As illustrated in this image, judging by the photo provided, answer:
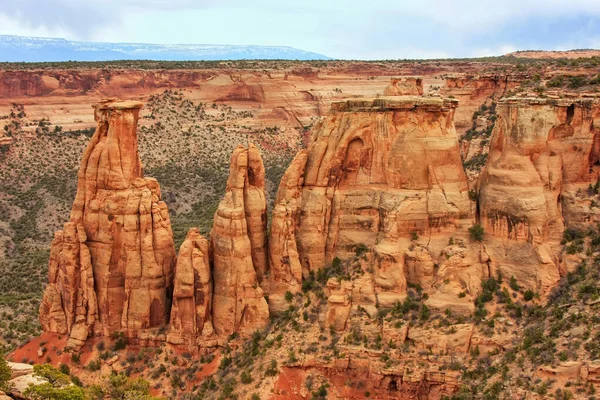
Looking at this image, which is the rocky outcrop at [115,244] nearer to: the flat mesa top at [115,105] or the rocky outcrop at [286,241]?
the flat mesa top at [115,105]

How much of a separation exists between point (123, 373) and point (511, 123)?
23533 millimetres

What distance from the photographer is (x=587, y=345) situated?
3234 centimetres

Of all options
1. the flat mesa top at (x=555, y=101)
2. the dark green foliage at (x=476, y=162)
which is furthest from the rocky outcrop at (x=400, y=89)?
the dark green foliage at (x=476, y=162)

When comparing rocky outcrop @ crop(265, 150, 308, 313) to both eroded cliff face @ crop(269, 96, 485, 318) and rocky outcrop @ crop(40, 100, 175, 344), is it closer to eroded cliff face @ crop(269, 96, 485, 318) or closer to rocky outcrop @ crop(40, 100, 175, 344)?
eroded cliff face @ crop(269, 96, 485, 318)

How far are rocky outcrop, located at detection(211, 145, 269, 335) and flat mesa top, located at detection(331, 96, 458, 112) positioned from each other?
5.81 m

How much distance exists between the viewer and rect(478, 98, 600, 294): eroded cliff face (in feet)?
122

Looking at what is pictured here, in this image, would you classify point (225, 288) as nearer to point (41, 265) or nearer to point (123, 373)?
point (123, 373)

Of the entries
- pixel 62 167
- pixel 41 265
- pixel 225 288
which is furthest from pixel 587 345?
pixel 62 167

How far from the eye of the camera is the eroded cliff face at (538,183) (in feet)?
122

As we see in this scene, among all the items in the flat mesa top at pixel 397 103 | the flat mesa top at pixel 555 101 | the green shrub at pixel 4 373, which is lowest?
the green shrub at pixel 4 373

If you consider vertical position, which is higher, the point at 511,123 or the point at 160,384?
the point at 511,123

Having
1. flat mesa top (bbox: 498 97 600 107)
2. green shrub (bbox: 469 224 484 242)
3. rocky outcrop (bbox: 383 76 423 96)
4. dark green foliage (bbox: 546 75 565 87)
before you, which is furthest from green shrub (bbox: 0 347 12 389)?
dark green foliage (bbox: 546 75 565 87)

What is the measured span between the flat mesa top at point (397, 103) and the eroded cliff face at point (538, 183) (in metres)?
3.16

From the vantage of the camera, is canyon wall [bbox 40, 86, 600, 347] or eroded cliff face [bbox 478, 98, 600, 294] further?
canyon wall [bbox 40, 86, 600, 347]
